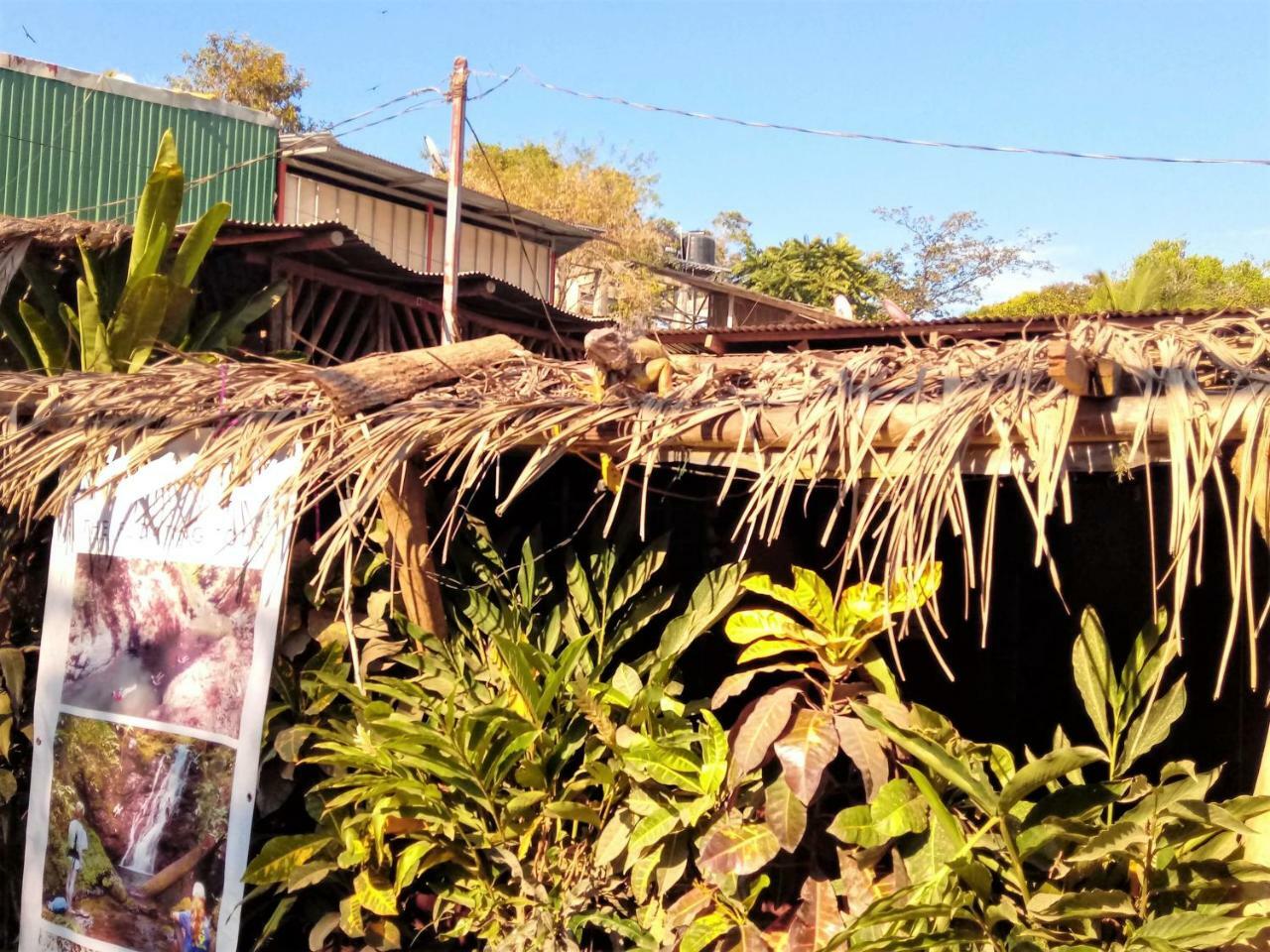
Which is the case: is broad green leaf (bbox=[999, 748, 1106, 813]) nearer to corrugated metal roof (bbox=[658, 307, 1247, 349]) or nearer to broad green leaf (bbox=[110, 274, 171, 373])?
corrugated metal roof (bbox=[658, 307, 1247, 349])

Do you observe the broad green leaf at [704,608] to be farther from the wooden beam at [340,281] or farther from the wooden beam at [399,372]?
the wooden beam at [340,281]

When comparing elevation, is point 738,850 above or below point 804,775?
below

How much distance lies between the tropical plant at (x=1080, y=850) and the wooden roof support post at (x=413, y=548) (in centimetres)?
142

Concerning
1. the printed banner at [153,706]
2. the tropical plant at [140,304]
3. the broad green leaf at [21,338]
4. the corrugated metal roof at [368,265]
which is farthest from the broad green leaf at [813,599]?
the broad green leaf at [21,338]

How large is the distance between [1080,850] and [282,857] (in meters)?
2.21

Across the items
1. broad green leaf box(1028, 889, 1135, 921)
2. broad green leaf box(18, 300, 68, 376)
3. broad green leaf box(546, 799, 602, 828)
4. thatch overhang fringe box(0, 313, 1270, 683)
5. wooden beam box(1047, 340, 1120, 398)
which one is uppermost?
broad green leaf box(18, 300, 68, 376)

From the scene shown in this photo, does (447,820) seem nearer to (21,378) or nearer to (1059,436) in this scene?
(1059,436)

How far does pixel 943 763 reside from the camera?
9.12 feet

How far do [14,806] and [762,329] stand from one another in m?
5.40

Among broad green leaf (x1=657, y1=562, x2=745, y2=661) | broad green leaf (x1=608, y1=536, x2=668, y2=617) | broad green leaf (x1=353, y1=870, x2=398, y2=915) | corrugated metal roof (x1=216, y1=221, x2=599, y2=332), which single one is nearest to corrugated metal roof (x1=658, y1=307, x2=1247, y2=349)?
corrugated metal roof (x1=216, y1=221, x2=599, y2=332)

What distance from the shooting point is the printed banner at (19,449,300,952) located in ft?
11.6

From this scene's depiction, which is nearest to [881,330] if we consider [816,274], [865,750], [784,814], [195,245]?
[195,245]

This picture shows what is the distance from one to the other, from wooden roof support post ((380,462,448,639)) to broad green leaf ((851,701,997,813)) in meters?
1.44

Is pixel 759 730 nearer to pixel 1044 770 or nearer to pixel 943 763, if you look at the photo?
pixel 943 763
